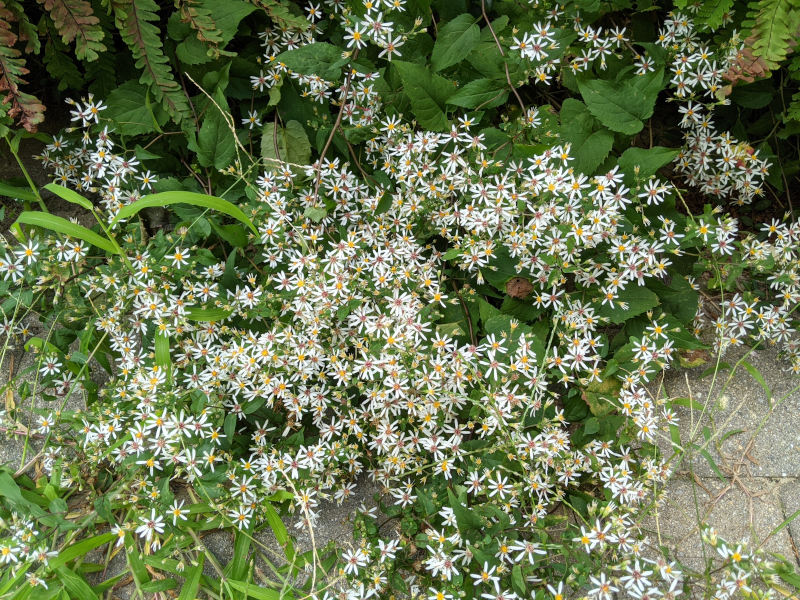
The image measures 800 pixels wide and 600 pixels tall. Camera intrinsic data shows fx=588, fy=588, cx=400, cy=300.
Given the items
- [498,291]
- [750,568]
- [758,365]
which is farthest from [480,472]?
[758,365]

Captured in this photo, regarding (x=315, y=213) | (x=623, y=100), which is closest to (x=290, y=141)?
(x=315, y=213)

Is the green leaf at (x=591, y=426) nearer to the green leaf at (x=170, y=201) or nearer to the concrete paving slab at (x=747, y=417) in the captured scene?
the concrete paving slab at (x=747, y=417)

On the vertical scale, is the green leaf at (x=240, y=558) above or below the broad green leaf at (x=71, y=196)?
below

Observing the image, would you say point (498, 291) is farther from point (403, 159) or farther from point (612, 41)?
point (612, 41)

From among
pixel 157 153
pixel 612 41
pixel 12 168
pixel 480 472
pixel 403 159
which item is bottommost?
pixel 480 472

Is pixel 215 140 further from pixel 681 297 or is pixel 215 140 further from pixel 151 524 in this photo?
pixel 681 297

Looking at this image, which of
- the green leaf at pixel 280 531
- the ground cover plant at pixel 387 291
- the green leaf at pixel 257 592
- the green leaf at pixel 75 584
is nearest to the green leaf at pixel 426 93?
the ground cover plant at pixel 387 291
